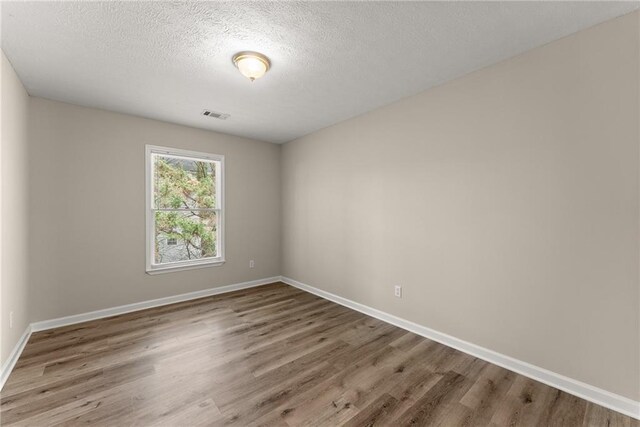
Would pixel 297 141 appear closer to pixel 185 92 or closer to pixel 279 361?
pixel 185 92

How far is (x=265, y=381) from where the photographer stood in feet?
6.89

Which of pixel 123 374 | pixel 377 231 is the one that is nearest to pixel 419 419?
pixel 377 231

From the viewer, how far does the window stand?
3.77 metres

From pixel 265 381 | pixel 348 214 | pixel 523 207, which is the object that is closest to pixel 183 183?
Answer: pixel 348 214

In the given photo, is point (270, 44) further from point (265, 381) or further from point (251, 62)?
point (265, 381)

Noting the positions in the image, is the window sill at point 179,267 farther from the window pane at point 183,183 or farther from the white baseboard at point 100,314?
the window pane at point 183,183

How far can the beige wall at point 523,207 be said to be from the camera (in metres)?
1.80

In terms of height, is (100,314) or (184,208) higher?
(184,208)

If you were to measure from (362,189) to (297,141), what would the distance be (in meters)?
1.73

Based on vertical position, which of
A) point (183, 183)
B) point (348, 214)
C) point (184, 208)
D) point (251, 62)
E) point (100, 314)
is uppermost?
point (251, 62)

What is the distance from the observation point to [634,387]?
173 cm

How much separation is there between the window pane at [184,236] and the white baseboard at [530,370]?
266cm

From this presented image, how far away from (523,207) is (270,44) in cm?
235

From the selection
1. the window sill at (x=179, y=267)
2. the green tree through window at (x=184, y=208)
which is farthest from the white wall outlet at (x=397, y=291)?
the green tree through window at (x=184, y=208)
